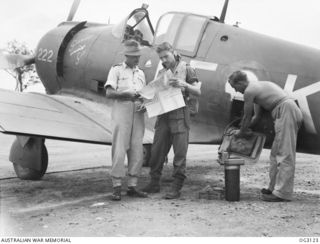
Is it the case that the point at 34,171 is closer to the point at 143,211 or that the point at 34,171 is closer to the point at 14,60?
the point at 143,211

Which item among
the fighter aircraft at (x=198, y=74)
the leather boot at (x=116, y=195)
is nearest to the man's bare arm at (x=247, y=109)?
the fighter aircraft at (x=198, y=74)

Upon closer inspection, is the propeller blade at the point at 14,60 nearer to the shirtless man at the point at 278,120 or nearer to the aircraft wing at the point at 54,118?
the aircraft wing at the point at 54,118

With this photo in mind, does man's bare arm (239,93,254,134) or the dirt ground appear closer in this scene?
the dirt ground

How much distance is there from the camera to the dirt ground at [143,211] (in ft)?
13.7

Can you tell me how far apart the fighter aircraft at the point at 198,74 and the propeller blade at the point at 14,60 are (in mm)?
1530

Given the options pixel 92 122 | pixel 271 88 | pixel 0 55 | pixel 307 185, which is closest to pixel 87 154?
pixel 0 55

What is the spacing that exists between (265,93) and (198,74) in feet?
3.92

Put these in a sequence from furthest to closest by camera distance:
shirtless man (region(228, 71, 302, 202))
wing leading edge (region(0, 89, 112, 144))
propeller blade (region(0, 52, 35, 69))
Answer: propeller blade (region(0, 52, 35, 69)) < shirtless man (region(228, 71, 302, 202)) < wing leading edge (region(0, 89, 112, 144))

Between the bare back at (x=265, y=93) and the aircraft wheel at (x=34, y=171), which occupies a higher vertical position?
the bare back at (x=265, y=93)

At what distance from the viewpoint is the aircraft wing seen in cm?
511

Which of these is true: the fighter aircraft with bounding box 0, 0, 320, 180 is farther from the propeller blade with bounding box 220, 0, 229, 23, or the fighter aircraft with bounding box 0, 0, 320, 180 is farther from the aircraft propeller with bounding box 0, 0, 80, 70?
the aircraft propeller with bounding box 0, 0, 80, 70

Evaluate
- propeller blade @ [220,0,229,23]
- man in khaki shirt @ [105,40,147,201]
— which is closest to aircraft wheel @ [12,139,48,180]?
man in khaki shirt @ [105,40,147,201]

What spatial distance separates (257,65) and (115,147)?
2113 millimetres

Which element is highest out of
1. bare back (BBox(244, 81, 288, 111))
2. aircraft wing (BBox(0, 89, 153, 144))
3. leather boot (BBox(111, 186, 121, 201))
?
bare back (BBox(244, 81, 288, 111))
